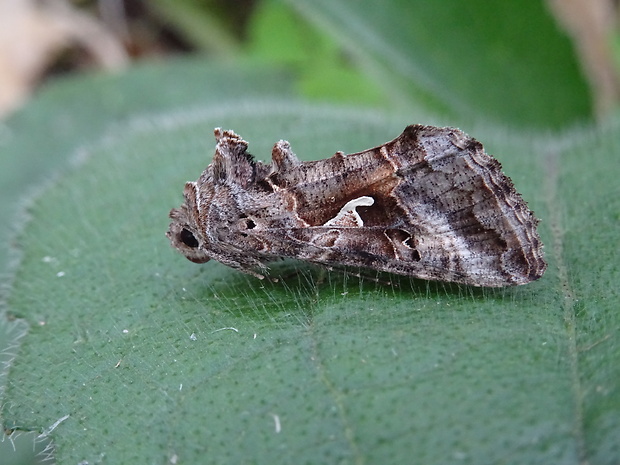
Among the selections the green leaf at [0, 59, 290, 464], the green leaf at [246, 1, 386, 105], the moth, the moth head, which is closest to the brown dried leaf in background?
the green leaf at [0, 59, 290, 464]

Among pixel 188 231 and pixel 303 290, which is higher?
pixel 188 231

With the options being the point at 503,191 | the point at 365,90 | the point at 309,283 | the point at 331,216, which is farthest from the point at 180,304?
the point at 365,90

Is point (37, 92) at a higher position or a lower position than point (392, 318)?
higher

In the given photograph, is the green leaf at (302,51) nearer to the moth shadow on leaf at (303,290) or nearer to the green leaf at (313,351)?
the green leaf at (313,351)

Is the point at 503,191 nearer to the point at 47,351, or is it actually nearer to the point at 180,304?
the point at 180,304

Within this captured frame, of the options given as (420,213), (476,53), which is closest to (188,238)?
(420,213)

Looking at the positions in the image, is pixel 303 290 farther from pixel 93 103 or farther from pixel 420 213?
pixel 93 103
